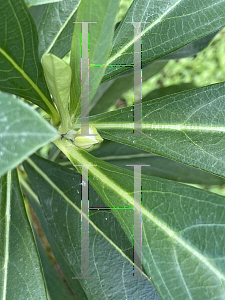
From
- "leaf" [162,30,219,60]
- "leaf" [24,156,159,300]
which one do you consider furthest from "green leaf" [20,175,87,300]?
"leaf" [162,30,219,60]

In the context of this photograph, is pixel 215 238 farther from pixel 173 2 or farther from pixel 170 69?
pixel 170 69

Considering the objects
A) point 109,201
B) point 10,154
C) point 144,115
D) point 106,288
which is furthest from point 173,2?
point 106,288

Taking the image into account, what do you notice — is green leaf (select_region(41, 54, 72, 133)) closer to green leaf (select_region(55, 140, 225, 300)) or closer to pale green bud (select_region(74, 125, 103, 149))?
pale green bud (select_region(74, 125, 103, 149))

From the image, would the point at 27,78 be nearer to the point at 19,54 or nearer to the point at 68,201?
the point at 19,54

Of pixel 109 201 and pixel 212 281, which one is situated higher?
pixel 109 201

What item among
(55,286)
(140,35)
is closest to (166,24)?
(140,35)

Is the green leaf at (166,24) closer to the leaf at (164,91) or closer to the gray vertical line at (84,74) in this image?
the gray vertical line at (84,74)
